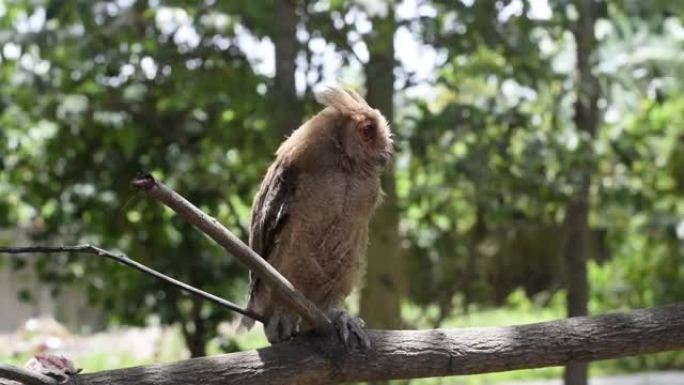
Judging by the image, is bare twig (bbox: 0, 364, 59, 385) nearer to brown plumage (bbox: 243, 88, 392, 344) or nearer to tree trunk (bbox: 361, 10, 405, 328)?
brown plumage (bbox: 243, 88, 392, 344)

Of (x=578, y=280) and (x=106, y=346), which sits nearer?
(x=578, y=280)

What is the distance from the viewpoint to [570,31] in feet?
16.8

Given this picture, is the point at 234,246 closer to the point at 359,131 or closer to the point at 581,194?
the point at 359,131

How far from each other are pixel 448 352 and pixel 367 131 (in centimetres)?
68

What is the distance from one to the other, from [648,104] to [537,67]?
117 cm

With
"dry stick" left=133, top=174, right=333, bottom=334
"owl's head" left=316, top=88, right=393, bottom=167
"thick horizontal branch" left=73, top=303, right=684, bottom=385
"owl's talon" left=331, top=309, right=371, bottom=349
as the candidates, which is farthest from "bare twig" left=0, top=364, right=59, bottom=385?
"owl's head" left=316, top=88, right=393, bottom=167

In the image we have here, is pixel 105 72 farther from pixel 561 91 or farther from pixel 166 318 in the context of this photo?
pixel 561 91

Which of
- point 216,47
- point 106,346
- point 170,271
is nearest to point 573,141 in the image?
point 216,47

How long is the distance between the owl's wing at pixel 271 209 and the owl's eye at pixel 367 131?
0.24 metres

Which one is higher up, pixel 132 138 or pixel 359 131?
pixel 132 138

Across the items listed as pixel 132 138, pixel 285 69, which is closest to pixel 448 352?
pixel 285 69

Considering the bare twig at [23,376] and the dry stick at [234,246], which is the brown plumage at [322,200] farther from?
the bare twig at [23,376]

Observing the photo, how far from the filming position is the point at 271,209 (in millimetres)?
3113

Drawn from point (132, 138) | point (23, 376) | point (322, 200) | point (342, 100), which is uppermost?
point (132, 138)
